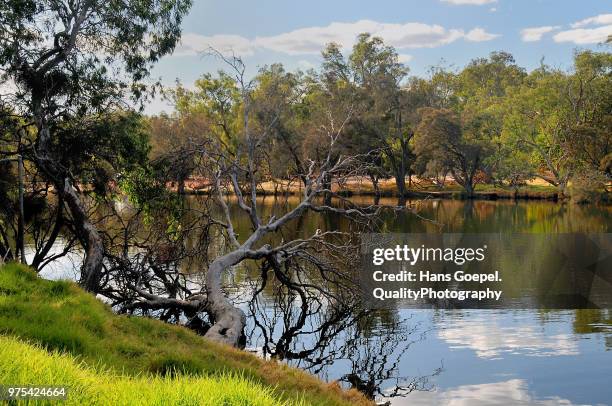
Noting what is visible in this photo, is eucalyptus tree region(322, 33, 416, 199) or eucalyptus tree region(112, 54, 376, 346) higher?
eucalyptus tree region(322, 33, 416, 199)

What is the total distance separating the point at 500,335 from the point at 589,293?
19.4ft

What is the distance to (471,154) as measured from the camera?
70.0 metres

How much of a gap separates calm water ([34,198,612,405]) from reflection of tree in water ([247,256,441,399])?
0.03 meters

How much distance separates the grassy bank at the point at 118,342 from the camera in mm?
8433

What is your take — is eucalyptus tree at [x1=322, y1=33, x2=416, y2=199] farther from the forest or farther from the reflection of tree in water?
the reflection of tree in water

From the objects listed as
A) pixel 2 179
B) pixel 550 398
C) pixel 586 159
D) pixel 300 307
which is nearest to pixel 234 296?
pixel 300 307

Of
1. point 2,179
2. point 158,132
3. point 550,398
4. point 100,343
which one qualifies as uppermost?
point 158,132

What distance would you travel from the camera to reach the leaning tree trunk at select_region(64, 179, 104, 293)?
16.4 m

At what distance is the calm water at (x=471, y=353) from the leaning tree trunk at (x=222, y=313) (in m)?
0.95

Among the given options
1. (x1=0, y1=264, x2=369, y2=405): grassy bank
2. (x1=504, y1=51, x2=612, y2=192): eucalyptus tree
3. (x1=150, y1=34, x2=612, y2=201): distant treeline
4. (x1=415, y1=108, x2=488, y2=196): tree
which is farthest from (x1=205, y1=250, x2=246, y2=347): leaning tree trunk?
(x1=415, y1=108, x2=488, y2=196): tree

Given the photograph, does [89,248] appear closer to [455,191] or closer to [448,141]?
[448,141]

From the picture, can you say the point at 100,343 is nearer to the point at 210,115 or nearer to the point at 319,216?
the point at 319,216

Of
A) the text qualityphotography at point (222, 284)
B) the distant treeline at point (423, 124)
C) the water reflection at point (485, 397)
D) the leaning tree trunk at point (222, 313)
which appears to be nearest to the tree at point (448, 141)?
the distant treeline at point (423, 124)

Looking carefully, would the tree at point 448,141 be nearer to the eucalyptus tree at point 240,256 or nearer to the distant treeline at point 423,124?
the distant treeline at point 423,124
